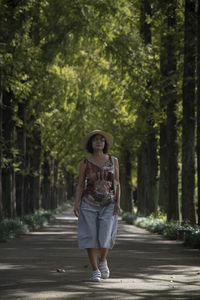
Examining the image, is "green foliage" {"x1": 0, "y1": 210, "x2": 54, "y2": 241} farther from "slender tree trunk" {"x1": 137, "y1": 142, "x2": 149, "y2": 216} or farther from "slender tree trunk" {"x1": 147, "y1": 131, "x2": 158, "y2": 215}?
"slender tree trunk" {"x1": 137, "y1": 142, "x2": 149, "y2": 216}

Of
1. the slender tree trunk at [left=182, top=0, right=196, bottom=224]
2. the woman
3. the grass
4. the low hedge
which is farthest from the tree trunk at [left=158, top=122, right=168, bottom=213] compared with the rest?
the woman

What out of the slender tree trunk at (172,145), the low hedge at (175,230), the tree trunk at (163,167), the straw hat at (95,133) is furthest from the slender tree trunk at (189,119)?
the straw hat at (95,133)

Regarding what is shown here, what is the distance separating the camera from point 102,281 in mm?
8594

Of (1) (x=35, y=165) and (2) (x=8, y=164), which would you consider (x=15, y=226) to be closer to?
(2) (x=8, y=164)

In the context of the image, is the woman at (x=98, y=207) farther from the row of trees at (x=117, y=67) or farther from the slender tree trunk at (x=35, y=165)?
the slender tree trunk at (x=35, y=165)

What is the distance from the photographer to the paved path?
7.39 meters

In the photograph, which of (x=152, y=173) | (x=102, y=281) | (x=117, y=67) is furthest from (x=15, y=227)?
(x=102, y=281)

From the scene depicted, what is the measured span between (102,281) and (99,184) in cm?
137

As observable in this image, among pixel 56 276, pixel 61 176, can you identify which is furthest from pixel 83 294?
pixel 61 176

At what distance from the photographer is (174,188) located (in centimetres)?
2312

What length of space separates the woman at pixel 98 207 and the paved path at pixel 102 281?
1.55 ft

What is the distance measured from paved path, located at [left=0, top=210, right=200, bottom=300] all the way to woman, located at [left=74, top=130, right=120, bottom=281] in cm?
47

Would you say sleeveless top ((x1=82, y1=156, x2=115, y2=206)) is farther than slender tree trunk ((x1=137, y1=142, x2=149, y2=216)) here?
No

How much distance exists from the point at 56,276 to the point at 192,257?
4.56 meters
